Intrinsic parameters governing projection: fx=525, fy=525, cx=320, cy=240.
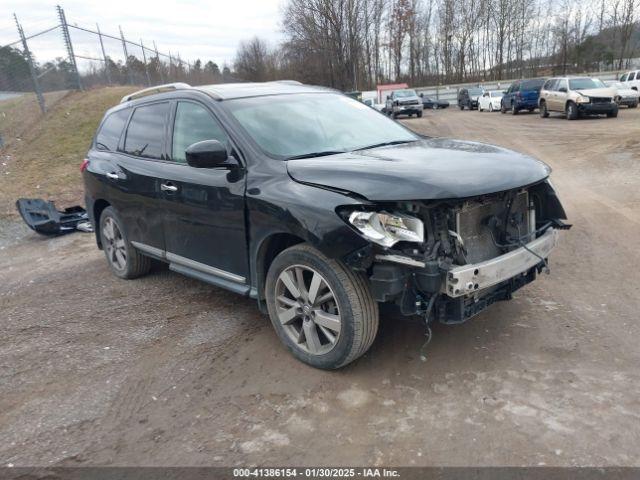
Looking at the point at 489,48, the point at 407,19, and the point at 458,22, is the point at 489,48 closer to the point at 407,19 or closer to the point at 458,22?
the point at 458,22

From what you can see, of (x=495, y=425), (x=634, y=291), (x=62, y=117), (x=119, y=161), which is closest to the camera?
(x=495, y=425)

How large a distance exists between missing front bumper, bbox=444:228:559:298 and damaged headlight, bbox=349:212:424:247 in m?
0.31

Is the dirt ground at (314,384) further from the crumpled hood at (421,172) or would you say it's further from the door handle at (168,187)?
the door handle at (168,187)

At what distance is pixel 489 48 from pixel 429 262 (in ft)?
233

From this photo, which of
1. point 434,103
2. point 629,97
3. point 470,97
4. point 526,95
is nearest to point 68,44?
point 526,95

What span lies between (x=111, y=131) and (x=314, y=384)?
3.83m

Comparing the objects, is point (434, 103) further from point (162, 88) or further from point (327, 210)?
point (327, 210)

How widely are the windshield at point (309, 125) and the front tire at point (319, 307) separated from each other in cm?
86

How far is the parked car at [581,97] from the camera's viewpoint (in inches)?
786

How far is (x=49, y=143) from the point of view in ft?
51.8

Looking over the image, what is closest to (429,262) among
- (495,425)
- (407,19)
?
(495,425)

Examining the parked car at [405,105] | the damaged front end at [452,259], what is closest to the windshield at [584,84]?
the parked car at [405,105]

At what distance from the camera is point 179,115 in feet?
15.0

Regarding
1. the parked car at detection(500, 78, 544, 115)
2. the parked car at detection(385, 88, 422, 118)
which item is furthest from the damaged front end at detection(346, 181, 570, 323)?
the parked car at detection(385, 88, 422, 118)
